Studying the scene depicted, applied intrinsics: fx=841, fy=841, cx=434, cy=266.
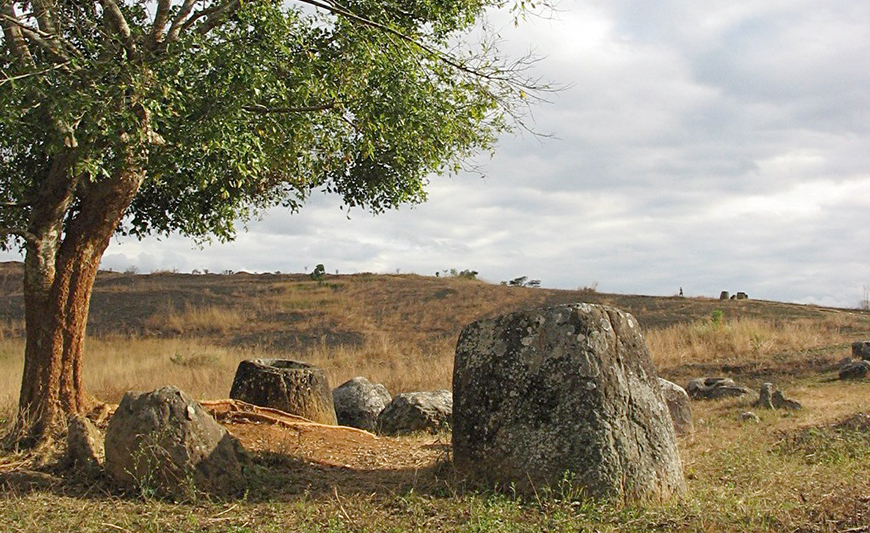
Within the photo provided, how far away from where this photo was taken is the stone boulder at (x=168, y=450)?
28.6 feet

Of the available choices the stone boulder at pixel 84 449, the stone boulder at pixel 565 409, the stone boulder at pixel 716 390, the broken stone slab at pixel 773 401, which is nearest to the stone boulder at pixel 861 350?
the stone boulder at pixel 716 390

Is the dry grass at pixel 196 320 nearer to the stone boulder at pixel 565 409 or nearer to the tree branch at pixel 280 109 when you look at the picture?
the tree branch at pixel 280 109

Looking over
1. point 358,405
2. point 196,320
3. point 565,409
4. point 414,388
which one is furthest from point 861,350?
point 196,320

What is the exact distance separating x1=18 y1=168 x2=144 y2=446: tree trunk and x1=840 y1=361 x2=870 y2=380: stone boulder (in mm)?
16573

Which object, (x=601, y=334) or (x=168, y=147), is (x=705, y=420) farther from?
(x=168, y=147)

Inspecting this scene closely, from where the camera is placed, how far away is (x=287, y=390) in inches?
513

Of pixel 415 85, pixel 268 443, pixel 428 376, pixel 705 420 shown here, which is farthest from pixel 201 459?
pixel 428 376

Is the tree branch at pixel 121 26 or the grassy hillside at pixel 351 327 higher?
the tree branch at pixel 121 26

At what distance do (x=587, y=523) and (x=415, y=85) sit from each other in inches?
258

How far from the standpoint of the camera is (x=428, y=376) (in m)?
21.5

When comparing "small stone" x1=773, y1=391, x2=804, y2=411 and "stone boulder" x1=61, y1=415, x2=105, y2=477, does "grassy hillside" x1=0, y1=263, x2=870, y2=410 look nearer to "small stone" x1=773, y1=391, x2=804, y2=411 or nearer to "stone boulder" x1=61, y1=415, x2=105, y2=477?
"small stone" x1=773, y1=391, x2=804, y2=411

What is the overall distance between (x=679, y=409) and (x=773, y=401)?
354cm

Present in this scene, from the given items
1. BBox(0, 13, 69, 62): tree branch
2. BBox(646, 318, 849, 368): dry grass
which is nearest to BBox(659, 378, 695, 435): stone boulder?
BBox(646, 318, 849, 368): dry grass

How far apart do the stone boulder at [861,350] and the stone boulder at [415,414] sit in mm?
13308
